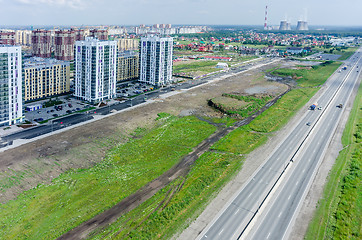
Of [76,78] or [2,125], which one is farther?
[76,78]

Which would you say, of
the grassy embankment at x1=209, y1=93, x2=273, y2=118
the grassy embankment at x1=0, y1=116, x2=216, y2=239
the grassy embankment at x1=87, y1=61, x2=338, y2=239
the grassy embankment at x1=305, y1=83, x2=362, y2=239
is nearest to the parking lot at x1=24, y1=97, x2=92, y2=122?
the grassy embankment at x1=0, y1=116, x2=216, y2=239

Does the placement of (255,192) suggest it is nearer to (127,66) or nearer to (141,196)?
A: (141,196)

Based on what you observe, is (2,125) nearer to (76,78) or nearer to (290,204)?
(76,78)

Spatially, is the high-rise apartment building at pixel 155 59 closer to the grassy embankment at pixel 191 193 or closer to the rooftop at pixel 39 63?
the rooftop at pixel 39 63

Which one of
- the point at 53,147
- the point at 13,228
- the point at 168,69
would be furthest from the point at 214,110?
the point at 13,228

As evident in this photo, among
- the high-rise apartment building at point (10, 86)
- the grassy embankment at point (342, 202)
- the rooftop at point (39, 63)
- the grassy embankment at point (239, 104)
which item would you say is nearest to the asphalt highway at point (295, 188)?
the grassy embankment at point (342, 202)

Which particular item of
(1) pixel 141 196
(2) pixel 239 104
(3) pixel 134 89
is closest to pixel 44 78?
(3) pixel 134 89

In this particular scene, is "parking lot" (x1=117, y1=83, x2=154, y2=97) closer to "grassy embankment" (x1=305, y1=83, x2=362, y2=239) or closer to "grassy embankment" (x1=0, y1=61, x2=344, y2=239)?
"grassy embankment" (x1=0, y1=61, x2=344, y2=239)
